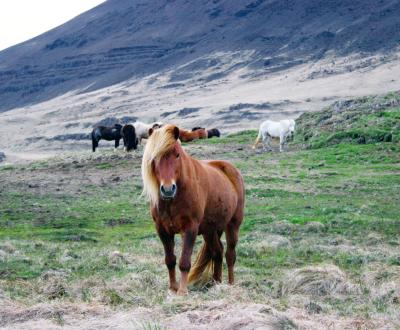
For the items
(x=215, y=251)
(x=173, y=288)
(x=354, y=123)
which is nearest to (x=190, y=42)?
(x=354, y=123)

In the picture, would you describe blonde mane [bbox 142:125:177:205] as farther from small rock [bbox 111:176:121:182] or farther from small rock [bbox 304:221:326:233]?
small rock [bbox 111:176:121:182]

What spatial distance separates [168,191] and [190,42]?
397 ft

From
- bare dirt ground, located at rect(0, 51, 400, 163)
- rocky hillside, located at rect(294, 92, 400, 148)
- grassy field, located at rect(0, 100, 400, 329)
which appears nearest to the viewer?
grassy field, located at rect(0, 100, 400, 329)

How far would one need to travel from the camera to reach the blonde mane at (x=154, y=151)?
7.76 meters

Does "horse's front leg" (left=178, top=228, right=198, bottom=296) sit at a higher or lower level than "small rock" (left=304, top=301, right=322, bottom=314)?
higher

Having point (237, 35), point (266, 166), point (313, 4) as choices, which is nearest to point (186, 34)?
point (237, 35)

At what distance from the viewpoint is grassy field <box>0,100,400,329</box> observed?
24.3ft

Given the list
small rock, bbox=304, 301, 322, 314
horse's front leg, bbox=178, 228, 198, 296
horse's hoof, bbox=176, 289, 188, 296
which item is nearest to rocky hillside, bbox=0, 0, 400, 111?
horse's front leg, bbox=178, 228, 198, 296

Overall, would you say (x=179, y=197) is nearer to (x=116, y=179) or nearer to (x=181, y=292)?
(x=181, y=292)

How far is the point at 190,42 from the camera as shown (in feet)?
415

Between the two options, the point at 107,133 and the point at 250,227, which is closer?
the point at 250,227

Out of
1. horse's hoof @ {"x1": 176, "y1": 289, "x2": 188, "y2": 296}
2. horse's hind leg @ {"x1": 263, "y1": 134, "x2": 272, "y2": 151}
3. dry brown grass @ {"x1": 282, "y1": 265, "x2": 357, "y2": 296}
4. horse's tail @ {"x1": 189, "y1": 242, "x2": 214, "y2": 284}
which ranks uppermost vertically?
horse's hoof @ {"x1": 176, "y1": 289, "x2": 188, "y2": 296}

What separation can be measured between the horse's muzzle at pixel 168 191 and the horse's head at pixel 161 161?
0.06 metres

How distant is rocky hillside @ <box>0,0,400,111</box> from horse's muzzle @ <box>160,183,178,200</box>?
88564mm
